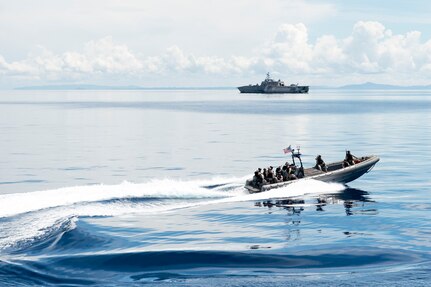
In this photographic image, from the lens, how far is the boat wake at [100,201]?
31969mm

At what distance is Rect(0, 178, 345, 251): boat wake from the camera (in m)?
32.0

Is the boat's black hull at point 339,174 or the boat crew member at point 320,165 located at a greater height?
the boat crew member at point 320,165

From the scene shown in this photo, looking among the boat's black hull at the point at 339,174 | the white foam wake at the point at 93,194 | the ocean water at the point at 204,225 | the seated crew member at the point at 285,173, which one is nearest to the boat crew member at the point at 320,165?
Answer: the boat's black hull at the point at 339,174

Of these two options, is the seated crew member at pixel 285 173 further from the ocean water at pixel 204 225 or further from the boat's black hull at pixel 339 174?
the ocean water at pixel 204 225

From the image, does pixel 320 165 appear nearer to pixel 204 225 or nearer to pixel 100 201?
pixel 204 225

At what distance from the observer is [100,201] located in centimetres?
4016

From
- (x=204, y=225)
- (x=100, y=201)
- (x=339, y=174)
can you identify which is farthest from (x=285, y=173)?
(x=100, y=201)

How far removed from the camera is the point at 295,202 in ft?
142

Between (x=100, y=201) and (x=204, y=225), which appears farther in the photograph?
(x=100, y=201)

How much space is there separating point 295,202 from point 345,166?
36.9ft

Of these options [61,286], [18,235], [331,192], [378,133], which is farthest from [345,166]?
[378,133]

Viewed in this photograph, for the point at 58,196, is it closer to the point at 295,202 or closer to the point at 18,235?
the point at 18,235

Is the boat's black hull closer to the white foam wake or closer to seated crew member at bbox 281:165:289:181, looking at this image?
seated crew member at bbox 281:165:289:181

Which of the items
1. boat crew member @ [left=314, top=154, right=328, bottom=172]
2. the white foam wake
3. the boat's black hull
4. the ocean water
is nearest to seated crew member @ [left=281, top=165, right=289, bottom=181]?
the boat's black hull
